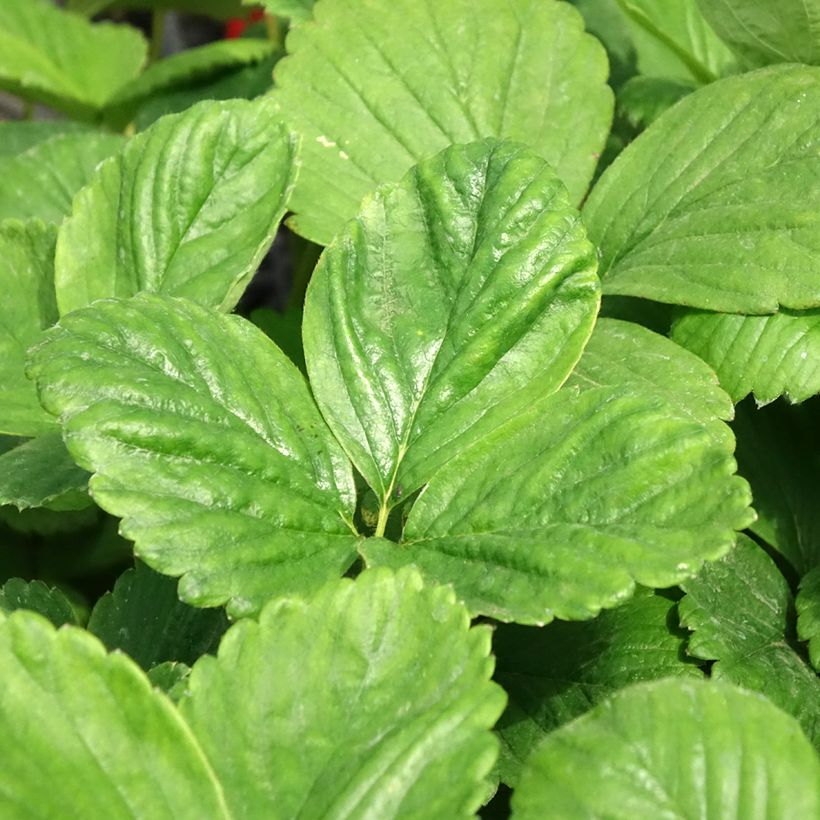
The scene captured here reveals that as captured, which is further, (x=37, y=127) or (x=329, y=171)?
(x=37, y=127)

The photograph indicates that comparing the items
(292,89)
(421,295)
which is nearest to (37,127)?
(292,89)

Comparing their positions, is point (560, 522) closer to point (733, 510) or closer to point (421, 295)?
point (733, 510)

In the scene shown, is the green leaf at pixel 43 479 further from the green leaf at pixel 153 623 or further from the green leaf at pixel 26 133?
the green leaf at pixel 26 133

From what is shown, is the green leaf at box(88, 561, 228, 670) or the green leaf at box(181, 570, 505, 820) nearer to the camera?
the green leaf at box(181, 570, 505, 820)

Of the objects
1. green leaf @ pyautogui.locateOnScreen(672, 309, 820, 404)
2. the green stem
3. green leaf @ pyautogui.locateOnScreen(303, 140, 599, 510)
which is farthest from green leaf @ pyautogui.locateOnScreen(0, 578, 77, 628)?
the green stem

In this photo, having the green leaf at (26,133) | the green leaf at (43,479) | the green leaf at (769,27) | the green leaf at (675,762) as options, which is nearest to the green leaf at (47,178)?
the green leaf at (26,133)

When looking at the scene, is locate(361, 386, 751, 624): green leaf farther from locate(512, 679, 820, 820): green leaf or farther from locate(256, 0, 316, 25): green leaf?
locate(256, 0, 316, 25): green leaf

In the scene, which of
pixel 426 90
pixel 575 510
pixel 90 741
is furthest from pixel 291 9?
pixel 90 741
